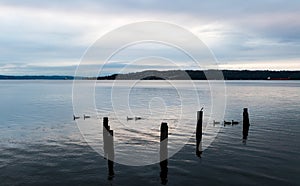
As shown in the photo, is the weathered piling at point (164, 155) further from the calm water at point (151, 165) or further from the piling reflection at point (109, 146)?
the piling reflection at point (109, 146)

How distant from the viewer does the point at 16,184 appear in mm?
19453

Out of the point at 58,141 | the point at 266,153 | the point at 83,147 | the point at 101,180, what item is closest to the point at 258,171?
the point at 266,153

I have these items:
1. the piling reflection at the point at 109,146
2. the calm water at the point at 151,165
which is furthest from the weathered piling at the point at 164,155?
the piling reflection at the point at 109,146

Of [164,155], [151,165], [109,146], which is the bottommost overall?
[151,165]

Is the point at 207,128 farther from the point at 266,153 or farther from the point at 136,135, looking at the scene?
the point at 266,153

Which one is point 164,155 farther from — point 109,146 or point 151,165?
point 109,146

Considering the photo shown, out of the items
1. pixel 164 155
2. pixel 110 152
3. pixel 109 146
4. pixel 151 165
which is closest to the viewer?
pixel 151 165

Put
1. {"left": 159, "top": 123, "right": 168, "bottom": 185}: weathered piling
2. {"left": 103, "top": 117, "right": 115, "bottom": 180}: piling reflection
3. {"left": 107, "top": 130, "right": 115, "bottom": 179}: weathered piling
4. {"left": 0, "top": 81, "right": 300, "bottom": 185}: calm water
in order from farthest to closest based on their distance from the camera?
{"left": 103, "top": 117, "right": 115, "bottom": 180}: piling reflection → {"left": 107, "top": 130, "right": 115, "bottom": 179}: weathered piling → {"left": 159, "top": 123, "right": 168, "bottom": 185}: weathered piling → {"left": 0, "top": 81, "right": 300, "bottom": 185}: calm water

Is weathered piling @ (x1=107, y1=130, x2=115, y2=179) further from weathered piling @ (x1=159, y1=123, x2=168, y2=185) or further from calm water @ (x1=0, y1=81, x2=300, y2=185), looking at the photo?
weathered piling @ (x1=159, y1=123, x2=168, y2=185)

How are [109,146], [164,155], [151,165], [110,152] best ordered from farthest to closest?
[109,146]
[110,152]
[164,155]
[151,165]

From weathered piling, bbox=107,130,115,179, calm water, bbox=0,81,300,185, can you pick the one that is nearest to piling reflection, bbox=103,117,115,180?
weathered piling, bbox=107,130,115,179

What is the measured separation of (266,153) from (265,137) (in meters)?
Answer: 6.98

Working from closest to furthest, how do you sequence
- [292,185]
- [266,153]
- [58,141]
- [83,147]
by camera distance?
[292,185] → [266,153] → [83,147] → [58,141]

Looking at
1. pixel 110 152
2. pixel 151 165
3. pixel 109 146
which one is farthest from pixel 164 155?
pixel 109 146
